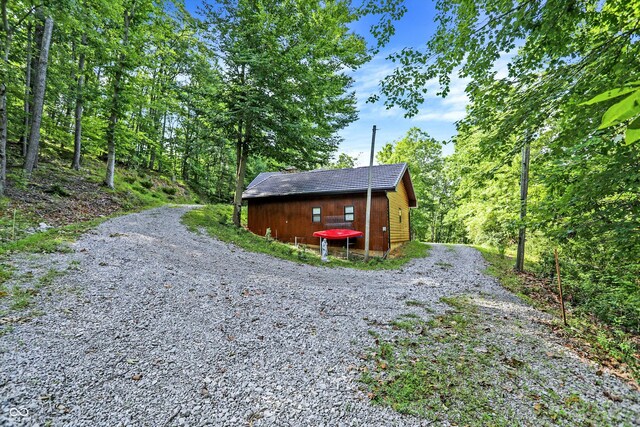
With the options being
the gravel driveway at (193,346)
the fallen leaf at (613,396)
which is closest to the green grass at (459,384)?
the gravel driveway at (193,346)

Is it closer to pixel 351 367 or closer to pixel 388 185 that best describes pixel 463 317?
pixel 351 367

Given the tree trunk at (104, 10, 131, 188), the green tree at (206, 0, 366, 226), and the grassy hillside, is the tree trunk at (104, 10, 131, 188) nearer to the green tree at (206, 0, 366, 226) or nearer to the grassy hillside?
the grassy hillside

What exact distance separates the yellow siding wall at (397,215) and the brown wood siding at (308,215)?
0.80m

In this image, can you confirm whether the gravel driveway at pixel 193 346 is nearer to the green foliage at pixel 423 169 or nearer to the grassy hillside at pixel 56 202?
the grassy hillside at pixel 56 202

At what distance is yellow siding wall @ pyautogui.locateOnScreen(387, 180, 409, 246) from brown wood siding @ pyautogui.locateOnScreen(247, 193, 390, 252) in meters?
0.80

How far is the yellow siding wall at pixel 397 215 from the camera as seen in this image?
48.3 feet

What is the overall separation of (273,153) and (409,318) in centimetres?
1032

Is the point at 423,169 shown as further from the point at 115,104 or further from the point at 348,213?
the point at 115,104

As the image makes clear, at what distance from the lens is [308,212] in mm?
15820

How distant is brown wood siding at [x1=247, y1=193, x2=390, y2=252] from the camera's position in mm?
14008

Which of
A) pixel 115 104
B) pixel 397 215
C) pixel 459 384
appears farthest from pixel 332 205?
pixel 459 384

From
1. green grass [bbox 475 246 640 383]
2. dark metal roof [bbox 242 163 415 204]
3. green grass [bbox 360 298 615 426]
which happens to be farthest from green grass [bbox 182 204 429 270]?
green grass [bbox 360 298 615 426]

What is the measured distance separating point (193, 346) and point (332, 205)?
38.5 feet

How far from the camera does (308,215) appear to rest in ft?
51.8
